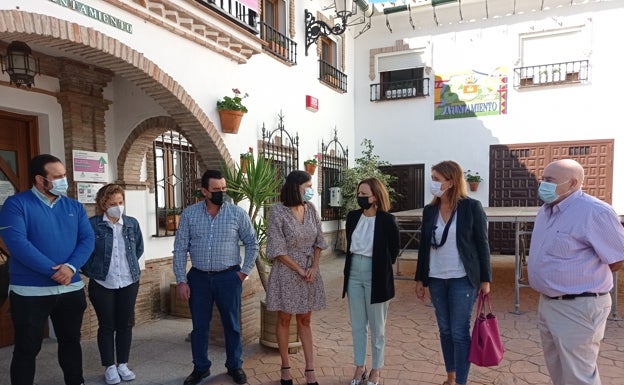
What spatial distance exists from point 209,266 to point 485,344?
194cm

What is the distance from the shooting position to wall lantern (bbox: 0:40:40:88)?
138 inches

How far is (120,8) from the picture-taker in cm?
360

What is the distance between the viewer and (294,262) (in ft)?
9.89

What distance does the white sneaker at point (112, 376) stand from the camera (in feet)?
10.6

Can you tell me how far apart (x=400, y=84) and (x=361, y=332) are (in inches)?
326

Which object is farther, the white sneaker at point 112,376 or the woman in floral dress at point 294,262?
the white sneaker at point 112,376

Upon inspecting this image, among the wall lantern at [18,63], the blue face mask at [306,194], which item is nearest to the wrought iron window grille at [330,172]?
the blue face mask at [306,194]

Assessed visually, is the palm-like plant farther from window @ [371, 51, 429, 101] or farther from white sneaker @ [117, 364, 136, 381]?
window @ [371, 51, 429, 101]

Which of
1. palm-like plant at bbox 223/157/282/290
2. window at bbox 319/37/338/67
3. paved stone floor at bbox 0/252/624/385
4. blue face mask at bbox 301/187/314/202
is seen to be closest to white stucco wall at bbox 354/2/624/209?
window at bbox 319/37/338/67

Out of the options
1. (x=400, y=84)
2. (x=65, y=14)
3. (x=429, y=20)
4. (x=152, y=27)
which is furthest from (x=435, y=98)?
(x=65, y=14)

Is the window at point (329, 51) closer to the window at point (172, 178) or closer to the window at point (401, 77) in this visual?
the window at point (401, 77)

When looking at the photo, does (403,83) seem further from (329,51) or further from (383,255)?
(383,255)

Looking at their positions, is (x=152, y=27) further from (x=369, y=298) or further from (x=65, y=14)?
(x=369, y=298)

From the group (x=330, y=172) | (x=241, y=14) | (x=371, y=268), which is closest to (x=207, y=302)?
(x=371, y=268)
